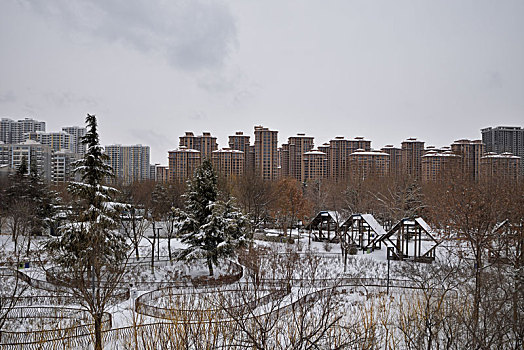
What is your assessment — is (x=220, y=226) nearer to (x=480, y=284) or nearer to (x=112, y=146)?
(x=480, y=284)

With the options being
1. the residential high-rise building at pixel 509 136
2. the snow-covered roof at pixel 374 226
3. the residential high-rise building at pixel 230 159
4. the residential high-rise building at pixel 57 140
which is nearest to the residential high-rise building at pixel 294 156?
the residential high-rise building at pixel 230 159

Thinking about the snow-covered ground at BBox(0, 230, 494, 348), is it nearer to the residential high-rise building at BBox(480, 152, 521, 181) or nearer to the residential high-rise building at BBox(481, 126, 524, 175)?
the residential high-rise building at BBox(480, 152, 521, 181)

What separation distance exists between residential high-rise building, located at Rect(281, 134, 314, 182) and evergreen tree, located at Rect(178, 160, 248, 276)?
63.3 metres

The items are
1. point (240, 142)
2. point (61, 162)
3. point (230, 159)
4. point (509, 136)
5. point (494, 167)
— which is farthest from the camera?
point (240, 142)

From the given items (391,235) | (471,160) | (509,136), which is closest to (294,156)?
(509,136)

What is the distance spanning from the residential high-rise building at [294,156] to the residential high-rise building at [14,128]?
8247 cm

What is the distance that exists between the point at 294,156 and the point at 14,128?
Result: 3568 inches

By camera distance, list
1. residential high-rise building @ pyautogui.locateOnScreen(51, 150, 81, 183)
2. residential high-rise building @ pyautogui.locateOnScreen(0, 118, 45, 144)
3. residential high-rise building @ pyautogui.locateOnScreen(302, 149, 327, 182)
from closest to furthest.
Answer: residential high-rise building @ pyautogui.locateOnScreen(51, 150, 81, 183) → residential high-rise building @ pyautogui.locateOnScreen(302, 149, 327, 182) → residential high-rise building @ pyautogui.locateOnScreen(0, 118, 45, 144)

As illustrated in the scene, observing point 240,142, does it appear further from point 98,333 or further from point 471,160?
point 98,333

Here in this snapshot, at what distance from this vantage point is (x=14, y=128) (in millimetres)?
116500

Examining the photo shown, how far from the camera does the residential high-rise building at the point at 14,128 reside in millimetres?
114500

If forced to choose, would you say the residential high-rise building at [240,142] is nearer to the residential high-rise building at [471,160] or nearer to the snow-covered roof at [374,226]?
the residential high-rise building at [471,160]

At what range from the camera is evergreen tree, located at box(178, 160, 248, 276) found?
834 inches

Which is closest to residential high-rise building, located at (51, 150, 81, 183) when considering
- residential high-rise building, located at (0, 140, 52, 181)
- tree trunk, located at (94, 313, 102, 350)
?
residential high-rise building, located at (0, 140, 52, 181)
